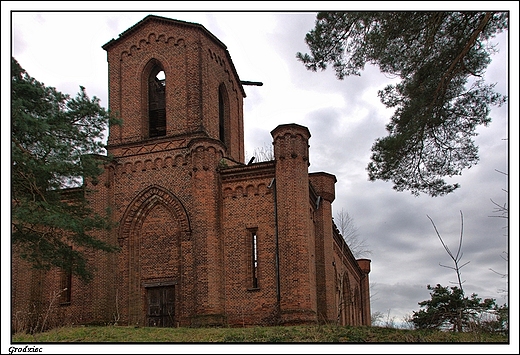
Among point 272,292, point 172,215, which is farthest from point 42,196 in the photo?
point 272,292

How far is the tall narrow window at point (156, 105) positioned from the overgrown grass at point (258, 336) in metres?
8.31

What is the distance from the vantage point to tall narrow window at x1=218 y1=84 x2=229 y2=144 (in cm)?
2447

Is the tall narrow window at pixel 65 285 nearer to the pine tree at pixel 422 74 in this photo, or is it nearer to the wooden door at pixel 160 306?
the wooden door at pixel 160 306

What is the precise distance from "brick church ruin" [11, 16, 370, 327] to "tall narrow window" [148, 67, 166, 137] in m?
0.04

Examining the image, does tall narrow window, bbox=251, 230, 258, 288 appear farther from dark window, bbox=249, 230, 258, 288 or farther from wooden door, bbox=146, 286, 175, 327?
wooden door, bbox=146, 286, 175, 327

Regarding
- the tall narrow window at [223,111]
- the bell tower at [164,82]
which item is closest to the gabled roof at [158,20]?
the bell tower at [164,82]

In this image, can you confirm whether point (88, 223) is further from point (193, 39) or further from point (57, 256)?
point (193, 39)

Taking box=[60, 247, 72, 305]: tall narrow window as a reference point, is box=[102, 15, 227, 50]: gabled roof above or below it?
above

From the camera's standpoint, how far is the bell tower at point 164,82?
2208 cm

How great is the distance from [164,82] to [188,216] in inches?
235

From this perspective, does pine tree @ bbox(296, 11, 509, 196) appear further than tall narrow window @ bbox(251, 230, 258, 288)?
No

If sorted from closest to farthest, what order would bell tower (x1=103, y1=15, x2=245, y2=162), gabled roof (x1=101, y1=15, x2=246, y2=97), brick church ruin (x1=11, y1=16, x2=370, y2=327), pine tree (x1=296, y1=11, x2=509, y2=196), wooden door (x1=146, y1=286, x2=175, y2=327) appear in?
pine tree (x1=296, y1=11, x2=509, y2=196) → brick church ruin (x1=11, y1=16, x2=370, y2=327) → wooden door (x1=146, y1=286, x2=175, y2=327) → bell tower (x1=103, y1=15, x2=245, y2=162) → gabled roof (x1=101, y1=15, x2=246, y2=97)

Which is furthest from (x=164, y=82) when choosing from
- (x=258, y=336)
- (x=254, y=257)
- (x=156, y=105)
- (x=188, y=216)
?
(x=258, y=336)

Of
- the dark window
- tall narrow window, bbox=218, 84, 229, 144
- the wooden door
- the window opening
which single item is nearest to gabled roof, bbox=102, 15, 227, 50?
tall narrow window, bbox=218, 84, 229, 144
